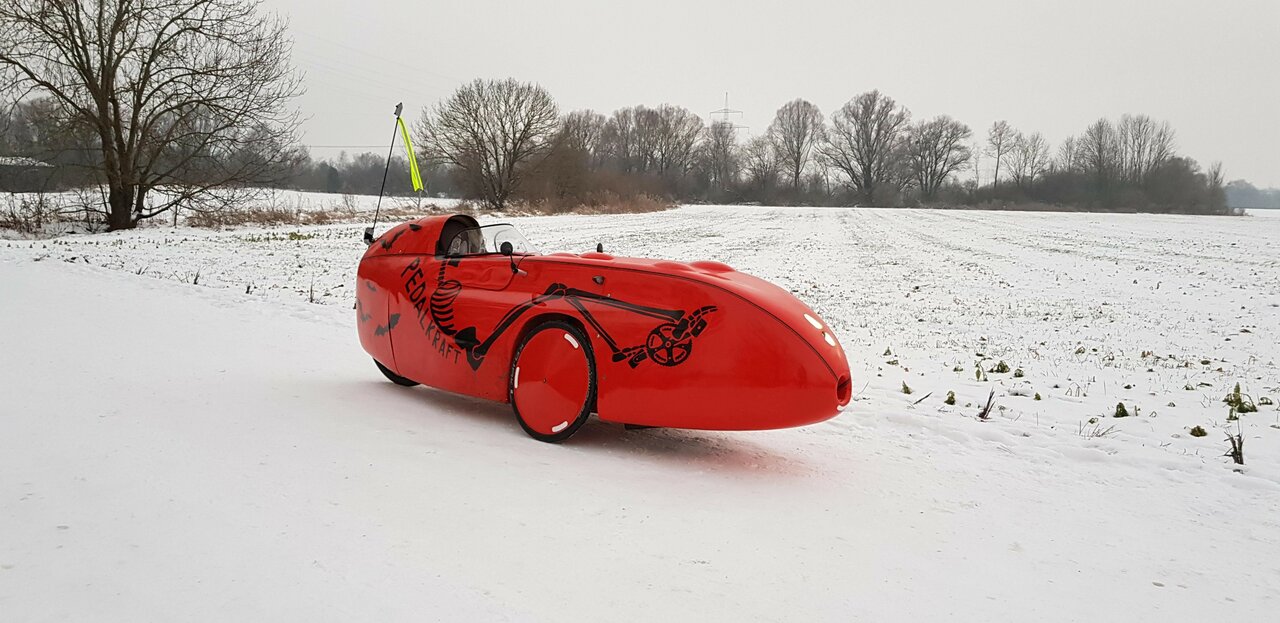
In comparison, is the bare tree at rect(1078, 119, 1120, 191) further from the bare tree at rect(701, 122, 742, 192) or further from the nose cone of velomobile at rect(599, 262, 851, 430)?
the nose cone of velomobile at rect(599, 262, 851, 430)

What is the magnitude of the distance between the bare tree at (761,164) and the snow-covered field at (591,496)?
109 meters

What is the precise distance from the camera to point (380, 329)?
18.1ft

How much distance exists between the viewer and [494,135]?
50.2 metres

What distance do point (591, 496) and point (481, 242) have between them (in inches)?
92.3

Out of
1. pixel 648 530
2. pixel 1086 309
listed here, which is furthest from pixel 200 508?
pixel 1086 309

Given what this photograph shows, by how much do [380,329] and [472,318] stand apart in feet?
3.72

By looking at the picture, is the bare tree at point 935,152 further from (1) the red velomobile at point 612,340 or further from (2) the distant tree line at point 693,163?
(1) the red velomobile at point 612,340

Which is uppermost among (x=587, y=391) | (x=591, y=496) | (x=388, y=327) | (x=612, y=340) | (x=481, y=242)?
(x=481, y=242)

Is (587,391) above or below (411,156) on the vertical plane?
below

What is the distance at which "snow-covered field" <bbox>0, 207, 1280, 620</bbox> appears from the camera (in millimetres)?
2533

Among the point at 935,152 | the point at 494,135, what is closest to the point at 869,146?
→ the point at 935,152

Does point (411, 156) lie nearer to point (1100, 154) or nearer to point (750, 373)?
point (750, 373)

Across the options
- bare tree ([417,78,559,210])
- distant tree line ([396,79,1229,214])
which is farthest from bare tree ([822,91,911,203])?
bare tree ([417,78,559,210])

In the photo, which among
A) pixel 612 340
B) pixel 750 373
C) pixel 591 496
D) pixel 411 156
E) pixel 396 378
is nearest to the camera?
pixel 591 496
